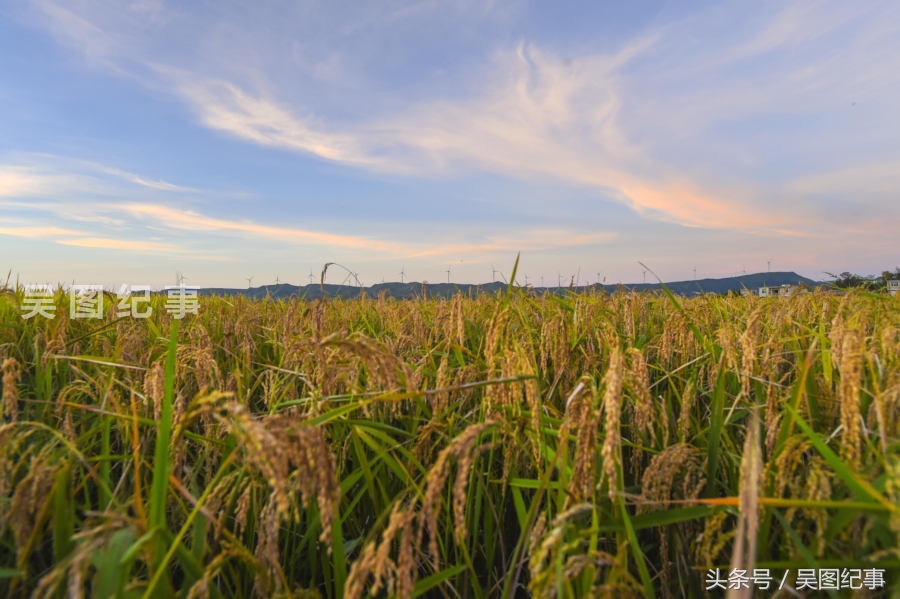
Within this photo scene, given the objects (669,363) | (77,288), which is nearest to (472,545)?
(669,363)

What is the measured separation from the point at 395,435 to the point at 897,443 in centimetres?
179

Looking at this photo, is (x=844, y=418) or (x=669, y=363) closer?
(x=844, y=418)

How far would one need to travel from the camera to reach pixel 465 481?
3.10ft

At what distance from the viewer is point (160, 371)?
169cm

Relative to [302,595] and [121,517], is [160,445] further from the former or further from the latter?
[302,595]

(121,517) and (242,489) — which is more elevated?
(121,517)

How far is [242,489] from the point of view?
1718 mm

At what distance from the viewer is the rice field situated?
1001 mm

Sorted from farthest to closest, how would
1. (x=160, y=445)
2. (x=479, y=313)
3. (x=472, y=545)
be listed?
(x=479, y=313) < (x=472, y=545) < (x=160, y=445)

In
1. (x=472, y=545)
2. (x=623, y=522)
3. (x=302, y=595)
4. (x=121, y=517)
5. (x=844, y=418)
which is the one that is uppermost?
(x=844, y=418)

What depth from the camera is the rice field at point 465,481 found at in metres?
1.00

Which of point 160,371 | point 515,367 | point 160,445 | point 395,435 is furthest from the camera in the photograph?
point 395,435

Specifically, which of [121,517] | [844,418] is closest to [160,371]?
[121,517]

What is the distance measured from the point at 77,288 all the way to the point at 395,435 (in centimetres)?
689
